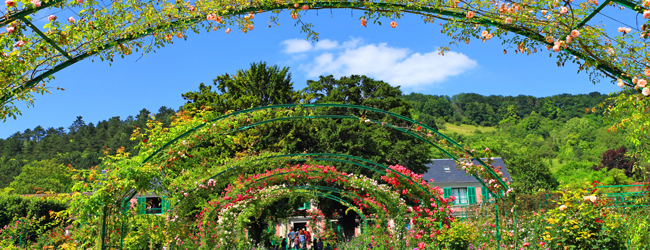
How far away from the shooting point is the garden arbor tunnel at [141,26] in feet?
11.7

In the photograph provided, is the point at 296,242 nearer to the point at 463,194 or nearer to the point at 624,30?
the point at 624,30

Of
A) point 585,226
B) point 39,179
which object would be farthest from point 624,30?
point 39,179

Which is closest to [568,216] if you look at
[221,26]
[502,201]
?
[502,201]

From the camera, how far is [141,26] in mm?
3906

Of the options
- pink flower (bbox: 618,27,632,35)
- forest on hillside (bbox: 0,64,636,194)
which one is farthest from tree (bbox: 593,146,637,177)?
pink flower (bbox: 618,27,632,35)

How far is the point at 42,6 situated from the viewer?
3.24 m

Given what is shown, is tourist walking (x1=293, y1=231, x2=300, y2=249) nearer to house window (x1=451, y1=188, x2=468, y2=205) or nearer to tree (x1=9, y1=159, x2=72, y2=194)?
house window (x1=451, y1=188, x2=468, y2=205)

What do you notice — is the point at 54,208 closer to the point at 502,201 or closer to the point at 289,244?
the point at 289,244

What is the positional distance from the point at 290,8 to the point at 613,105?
3.17m

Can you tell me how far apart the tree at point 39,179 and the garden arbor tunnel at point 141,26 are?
37742mm

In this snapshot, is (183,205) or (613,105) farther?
(183,205)

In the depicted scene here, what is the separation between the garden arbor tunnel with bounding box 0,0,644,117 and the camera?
357 cm

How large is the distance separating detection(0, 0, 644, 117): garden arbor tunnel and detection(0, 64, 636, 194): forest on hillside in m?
1.69

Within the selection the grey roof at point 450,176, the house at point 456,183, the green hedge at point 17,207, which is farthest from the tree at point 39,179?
the house at point 456,183
